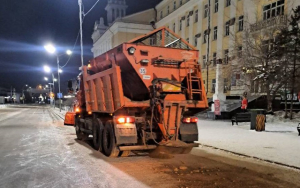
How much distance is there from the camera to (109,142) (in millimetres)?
8062

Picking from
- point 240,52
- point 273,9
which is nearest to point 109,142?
point 240,52

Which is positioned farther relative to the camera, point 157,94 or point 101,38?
point 101,38

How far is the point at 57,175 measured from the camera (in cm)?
606

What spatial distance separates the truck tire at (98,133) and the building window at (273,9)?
21145mm

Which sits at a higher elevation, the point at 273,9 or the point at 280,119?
the point at 273,9

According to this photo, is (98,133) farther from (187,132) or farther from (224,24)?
(224,24)

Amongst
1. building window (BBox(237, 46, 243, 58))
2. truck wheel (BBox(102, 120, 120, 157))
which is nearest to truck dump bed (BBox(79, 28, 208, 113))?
truck wheel (BBox(102, 120, 120, 157))

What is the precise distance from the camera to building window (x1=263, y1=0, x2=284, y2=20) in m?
24.3

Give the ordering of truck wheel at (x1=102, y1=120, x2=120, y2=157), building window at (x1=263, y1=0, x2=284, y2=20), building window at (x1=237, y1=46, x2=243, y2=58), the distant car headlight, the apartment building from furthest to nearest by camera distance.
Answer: building window at (x1=263, y1=0, x2=284, y2=20)
the apartment building
building window at (x1=237, y1=46, x2=243, y2=58)
truck wheel at (x1=102, y1=120, x2=120, y2=157)
the distant car headlight

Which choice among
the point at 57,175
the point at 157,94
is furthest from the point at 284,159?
the point at 57,175

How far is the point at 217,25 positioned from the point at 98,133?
27.6 meters

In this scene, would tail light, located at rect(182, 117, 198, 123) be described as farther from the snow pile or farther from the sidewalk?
the snow pile

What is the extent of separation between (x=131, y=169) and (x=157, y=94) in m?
2.10

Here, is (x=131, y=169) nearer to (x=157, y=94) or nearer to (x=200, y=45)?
(x=157, y=94)
